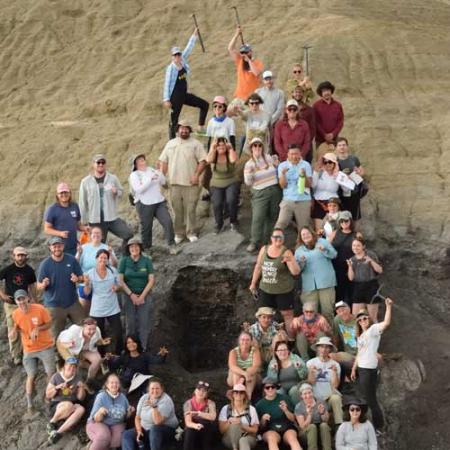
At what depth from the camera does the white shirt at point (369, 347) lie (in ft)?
34.3

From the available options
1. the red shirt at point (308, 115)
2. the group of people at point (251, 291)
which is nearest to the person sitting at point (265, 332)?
the group of people at point (251, 291)

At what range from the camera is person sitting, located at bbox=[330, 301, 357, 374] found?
10.9m

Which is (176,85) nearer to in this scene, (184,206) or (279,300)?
(184,206)

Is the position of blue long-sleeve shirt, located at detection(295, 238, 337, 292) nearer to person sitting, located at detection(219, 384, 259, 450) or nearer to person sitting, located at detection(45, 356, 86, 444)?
person sitting, located at detection(219, 384, 259, 450)

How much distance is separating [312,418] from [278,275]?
6.99 ft

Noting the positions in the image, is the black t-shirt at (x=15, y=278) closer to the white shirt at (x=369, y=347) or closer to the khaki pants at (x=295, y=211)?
the khaki pants at (x=295, y=211)

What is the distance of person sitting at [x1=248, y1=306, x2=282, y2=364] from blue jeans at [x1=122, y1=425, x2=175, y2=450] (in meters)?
1.63

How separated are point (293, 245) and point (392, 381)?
2864 millimetres

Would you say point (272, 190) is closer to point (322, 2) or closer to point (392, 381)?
point (392, 381)

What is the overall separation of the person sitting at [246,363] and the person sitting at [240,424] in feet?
1.35

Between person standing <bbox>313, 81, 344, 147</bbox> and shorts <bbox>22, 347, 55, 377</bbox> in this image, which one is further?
person standing <bbox>313, 81, 344, 147</bbox>

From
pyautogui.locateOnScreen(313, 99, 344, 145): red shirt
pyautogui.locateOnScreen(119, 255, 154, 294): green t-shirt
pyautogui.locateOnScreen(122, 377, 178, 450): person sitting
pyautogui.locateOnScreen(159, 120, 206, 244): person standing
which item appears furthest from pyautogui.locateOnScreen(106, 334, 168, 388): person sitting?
pyautogui.locateOnScreen(313, 99, 344, 145): red shirt

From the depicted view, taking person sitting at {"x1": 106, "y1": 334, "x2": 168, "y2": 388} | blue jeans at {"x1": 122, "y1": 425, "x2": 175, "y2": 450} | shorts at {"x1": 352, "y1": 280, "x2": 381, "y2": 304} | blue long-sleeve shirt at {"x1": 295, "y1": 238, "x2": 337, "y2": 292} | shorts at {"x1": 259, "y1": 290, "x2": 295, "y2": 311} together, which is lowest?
blue jeans at {"x1": 122, "y1": 425, "x2": 175, "y2": 450}

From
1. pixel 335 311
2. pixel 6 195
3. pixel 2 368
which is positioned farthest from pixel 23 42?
pixel 335 311
